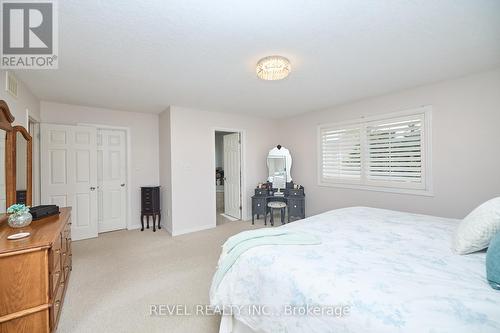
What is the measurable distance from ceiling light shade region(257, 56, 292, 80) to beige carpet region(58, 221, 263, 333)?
225 centimetres

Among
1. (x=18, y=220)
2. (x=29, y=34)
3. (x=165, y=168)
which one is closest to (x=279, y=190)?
(x=165, y=168)

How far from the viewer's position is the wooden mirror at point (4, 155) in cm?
197

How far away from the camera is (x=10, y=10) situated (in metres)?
1.48

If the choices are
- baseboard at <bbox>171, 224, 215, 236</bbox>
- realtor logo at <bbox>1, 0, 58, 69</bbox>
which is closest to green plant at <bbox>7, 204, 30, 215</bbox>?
realtor logo at <bbox>1, 0, 58, 69</bbox>

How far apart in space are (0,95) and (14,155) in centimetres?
58

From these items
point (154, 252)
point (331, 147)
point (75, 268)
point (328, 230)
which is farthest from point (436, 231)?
point (75, 268)

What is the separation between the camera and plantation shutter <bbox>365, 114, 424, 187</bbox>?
3.06 metres

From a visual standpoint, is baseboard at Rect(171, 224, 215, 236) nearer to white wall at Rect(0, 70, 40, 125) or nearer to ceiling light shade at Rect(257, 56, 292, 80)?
white wall at Rect(0, 70, 40, 125)

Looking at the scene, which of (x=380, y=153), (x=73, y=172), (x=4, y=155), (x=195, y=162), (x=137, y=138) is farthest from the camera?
(x=137, y=138)

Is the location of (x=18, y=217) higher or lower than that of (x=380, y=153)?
lower

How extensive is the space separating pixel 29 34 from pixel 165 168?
2.64 metres

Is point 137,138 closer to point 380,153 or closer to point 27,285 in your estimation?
point 27,285

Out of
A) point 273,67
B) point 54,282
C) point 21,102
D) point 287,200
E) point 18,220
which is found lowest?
point 54,282

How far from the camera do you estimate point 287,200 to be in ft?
14.5
